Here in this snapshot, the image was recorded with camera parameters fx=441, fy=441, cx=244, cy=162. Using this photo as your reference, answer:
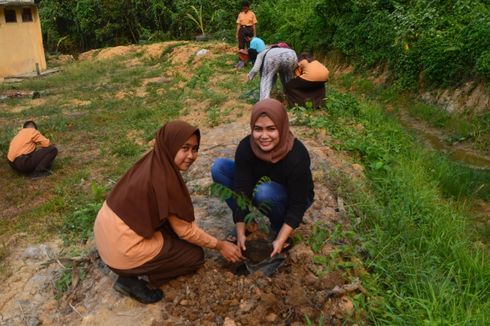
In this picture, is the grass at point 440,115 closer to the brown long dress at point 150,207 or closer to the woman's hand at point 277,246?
the woman's hand at point 277,246

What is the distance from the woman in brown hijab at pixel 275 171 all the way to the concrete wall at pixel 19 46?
559 inches

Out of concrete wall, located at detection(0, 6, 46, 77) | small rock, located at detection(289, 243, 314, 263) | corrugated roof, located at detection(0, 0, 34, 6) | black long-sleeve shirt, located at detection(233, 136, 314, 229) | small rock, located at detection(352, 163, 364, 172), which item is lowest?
concrete wall, located at detection(0, 6, 46, 77)

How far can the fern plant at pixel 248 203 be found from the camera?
2648 millimetres

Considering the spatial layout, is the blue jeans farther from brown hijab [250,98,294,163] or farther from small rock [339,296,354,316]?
small rock [339,296,354,316]

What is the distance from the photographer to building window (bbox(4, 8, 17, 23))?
1424 centimetres

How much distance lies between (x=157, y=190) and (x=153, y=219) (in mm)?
183

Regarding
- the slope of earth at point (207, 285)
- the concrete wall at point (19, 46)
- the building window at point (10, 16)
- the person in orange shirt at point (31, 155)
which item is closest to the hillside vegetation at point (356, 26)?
the slope of earth at point (207, 285)

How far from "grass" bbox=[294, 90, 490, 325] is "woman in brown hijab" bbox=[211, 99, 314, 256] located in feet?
2.01

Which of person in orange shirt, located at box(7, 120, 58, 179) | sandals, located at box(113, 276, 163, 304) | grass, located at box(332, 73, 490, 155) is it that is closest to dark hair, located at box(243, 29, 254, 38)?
grass, located at box(332, 73, 490, 155)

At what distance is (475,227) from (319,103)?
2690 millimetres

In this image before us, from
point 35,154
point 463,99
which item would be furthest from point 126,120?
point 463,99

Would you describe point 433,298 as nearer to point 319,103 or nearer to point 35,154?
point 319,103

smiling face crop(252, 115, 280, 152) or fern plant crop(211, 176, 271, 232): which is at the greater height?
smiling face crop(252, 115, 280, 152)

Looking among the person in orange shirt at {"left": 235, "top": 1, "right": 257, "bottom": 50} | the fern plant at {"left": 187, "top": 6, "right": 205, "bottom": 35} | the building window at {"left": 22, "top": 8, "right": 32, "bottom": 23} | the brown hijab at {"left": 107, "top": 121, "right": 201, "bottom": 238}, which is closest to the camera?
the brown hijab at {"left": 107, "top": 121, "right": 201, "bottom": 238}
